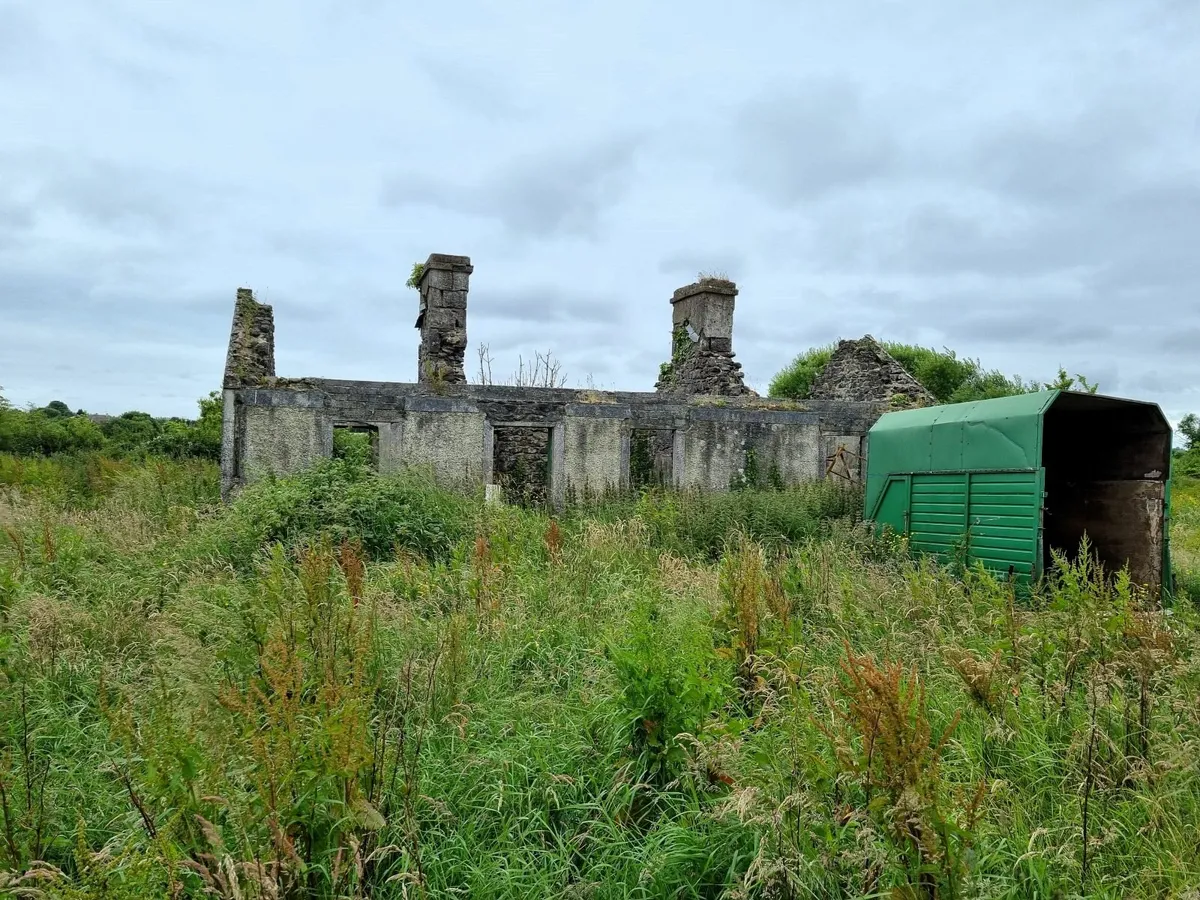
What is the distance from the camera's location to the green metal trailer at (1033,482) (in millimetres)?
8180

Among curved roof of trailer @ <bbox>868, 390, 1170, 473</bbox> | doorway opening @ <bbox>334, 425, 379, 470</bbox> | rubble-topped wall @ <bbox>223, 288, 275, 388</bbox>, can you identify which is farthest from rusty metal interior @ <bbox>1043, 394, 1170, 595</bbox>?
rubble-topped wall @ <bbox>223, 288, 275, 388</bbox>

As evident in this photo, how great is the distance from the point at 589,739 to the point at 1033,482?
593 cm

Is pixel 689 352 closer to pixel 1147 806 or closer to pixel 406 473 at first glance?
pixel 406 473

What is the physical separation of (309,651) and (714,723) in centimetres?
214

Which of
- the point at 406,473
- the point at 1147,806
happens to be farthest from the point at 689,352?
the point at 1147,806

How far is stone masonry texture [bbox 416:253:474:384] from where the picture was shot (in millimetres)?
16203

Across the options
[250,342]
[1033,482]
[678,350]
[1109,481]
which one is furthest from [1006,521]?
[250,342]

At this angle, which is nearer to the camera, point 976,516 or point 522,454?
point 976,516

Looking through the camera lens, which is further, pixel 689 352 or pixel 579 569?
pixel 689 352

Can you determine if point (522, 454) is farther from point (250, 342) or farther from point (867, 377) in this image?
point (867, 377)

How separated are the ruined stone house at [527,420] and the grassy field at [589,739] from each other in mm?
5282

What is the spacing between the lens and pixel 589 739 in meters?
4.23

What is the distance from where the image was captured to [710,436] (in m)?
14.1

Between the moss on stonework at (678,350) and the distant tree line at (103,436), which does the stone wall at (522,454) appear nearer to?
the moss on stonework at (678,350)
